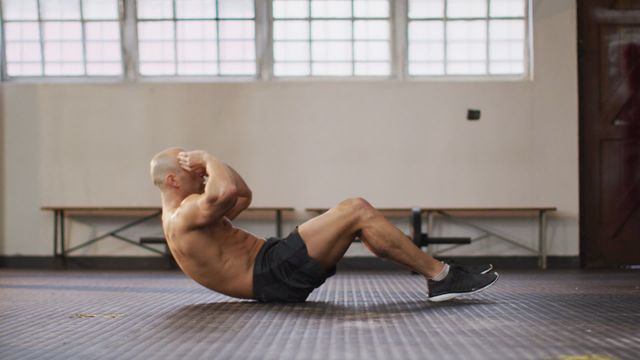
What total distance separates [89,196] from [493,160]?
12.9 feet

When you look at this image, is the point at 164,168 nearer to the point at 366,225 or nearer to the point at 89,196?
the point at 366,225

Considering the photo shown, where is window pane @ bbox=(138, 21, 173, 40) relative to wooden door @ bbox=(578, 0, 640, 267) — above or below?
above

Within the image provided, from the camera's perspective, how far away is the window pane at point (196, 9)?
26.0 feet

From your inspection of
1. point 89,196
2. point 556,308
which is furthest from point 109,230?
point 556,308

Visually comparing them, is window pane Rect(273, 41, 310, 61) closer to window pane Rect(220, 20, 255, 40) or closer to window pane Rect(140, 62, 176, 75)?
window pane Rect(220, 20, 255, 40)

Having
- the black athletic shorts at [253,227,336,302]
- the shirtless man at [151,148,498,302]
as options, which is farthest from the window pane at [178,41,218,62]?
the black athletic shorts at [253,227,336,302]

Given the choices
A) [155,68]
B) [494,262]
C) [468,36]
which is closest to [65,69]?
[155,68]

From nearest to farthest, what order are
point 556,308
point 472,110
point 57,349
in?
point 57,349 < point 556,308 < point 472,110

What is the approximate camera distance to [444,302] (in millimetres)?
3584

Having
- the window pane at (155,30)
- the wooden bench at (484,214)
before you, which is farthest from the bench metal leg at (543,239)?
the window pane at (155,30)

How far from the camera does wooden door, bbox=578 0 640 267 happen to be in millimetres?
7621

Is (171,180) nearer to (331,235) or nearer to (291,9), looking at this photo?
(331,235)

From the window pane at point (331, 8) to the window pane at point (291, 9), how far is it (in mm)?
79

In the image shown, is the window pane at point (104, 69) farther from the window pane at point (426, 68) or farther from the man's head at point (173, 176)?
the man's head at point (173, 176)
